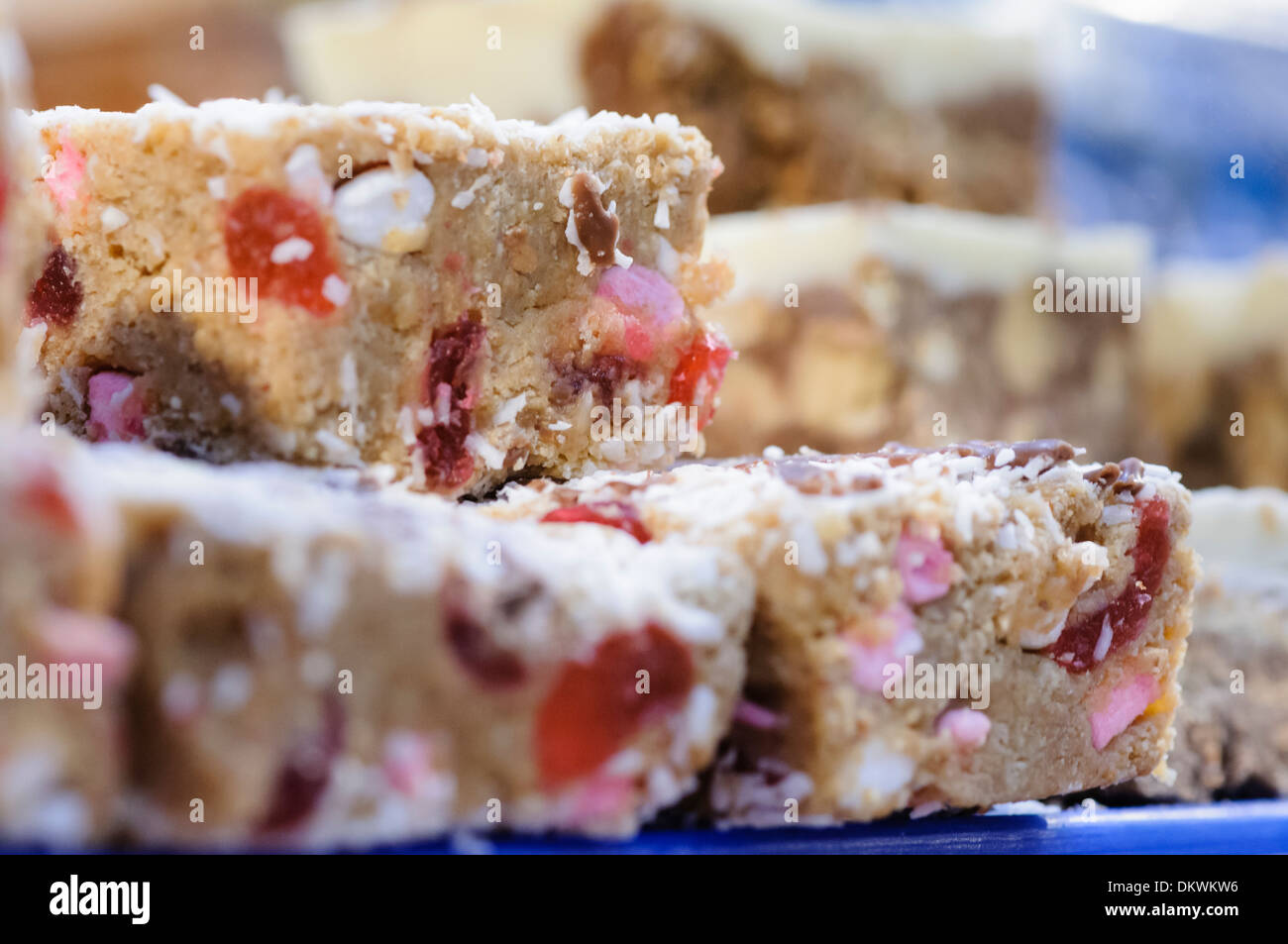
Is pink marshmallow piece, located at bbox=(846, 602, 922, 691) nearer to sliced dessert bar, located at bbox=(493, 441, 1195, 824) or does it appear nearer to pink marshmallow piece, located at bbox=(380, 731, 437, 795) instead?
sliced dessert bar, located at bbox=(493, 441, 1195, 824)

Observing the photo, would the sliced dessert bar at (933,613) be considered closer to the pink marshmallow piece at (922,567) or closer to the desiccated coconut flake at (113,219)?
the pink marshmallow piece at (922,567)

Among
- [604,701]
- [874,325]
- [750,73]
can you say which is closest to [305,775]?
[604,701]

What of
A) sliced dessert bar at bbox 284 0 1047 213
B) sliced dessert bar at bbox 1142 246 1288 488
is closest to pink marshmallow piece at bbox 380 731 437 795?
sliced dessert bar at bbox 284 0 1047 213

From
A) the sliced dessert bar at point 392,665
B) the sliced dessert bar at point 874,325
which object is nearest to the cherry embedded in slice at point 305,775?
the sliced dessert bar at point 392,665
